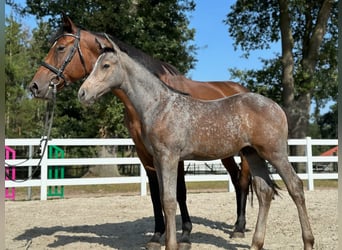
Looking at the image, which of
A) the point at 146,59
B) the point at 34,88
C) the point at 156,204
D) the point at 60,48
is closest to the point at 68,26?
the point at 60,48

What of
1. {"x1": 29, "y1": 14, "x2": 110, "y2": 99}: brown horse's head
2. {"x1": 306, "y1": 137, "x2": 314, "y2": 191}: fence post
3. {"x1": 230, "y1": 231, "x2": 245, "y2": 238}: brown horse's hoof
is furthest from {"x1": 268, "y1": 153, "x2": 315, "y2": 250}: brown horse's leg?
{"x1": 306, "y1": 137, "x2": 314, "y2": 191}: fence post

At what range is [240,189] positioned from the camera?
219 inches

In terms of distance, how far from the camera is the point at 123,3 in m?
13.5

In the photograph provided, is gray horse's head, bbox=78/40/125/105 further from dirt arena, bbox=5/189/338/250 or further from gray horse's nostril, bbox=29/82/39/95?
dirt arena, bbox=5/189/338/250

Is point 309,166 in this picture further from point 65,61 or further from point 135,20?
point 65,61

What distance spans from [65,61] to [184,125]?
1893 mm

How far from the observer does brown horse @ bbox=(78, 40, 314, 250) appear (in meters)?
3.38

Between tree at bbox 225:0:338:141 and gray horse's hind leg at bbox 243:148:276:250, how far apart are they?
10.3 metres

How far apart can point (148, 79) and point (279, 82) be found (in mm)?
13608

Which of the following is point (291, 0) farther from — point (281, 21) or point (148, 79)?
point (148, 79)

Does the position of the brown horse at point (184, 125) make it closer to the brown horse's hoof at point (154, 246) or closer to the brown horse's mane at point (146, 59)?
the brown horse's mane at point (146, 59)

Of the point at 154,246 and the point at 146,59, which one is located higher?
the point at 146,59

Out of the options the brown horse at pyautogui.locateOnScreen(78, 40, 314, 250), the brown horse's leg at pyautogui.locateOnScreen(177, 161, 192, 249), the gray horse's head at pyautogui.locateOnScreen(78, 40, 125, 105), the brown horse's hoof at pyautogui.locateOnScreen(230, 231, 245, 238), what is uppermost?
the gray horse's head at pyautogui.locateOnScreen(78, 40, 125, 105)

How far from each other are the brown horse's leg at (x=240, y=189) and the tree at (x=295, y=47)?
8.58 m
